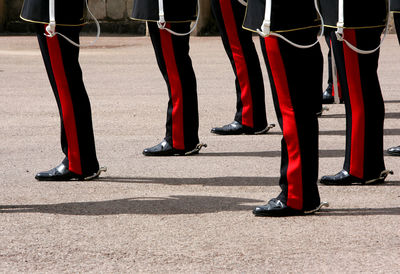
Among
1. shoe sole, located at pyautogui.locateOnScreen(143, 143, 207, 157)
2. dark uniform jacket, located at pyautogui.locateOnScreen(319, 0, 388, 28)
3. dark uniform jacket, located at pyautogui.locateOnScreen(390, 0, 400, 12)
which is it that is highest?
dark uniform jacket, located at pyautogui.locateOnScreen(319, 0, 388, 28)

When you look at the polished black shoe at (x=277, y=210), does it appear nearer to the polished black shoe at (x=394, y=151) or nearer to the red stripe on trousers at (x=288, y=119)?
the red stripe on trousers at (x=288, y=119)

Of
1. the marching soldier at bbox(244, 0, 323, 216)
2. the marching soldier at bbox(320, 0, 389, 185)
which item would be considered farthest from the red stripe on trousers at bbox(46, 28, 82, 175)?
the marching soldier at bbox(320, 0, 389, 185)

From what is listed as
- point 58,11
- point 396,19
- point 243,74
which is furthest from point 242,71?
point 58,11

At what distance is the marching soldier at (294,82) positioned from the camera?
4207 millimetres

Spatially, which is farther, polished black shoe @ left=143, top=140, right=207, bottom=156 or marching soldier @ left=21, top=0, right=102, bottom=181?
polished black shoe @ left=143, top=140, right=207, bottom=156

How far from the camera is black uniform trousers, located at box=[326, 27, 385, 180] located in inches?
190

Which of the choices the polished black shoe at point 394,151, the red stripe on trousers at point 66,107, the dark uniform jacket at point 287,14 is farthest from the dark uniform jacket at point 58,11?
the polished black shoe at point 394,151

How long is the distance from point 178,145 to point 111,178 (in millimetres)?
753

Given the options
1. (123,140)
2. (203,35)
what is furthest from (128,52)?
(123,140)

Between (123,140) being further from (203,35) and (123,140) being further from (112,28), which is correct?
(112,28)

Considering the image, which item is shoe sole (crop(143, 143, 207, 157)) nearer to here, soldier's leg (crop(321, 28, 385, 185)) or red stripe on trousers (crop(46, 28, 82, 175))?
red stripe on trousers (crop(46, 28, 82, 175))

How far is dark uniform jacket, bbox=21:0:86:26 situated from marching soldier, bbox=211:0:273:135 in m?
1.69

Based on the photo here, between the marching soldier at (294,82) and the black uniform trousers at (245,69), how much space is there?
2277mm

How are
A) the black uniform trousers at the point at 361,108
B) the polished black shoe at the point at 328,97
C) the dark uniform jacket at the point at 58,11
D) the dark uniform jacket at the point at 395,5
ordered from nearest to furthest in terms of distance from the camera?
the black uniform trousers at the point at 361,108
the dark uniform jacket at the point at 58,11
the dark uniform jacket at the point at 395,5
the polished black shoe at the point at 328,97
